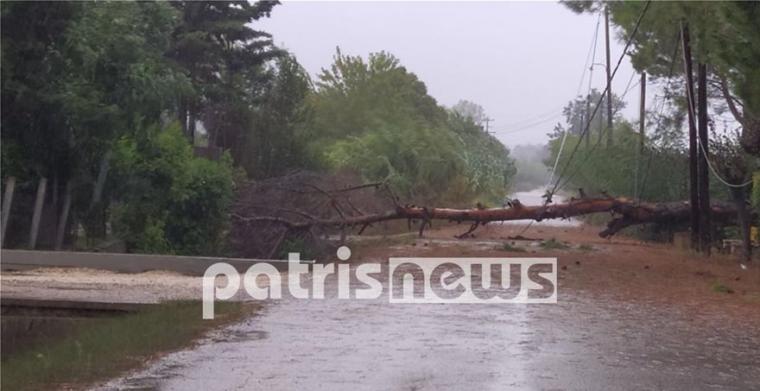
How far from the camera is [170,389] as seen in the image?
8.70 m

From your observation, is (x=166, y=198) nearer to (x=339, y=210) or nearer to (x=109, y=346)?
(x=339, y=210)

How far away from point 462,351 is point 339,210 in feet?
43.9

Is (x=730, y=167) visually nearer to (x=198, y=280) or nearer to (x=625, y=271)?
(x=625, y=271)

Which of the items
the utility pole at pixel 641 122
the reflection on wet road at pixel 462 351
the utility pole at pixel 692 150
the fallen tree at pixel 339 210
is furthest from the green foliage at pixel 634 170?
the reflection on wet road at pixel 462 351

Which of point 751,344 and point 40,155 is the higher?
point 40,155

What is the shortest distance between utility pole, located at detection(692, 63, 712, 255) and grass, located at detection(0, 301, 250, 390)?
44.8ft

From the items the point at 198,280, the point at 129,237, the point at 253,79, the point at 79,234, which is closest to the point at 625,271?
the point at 198,280

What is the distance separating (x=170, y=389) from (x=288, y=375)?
1.13 m

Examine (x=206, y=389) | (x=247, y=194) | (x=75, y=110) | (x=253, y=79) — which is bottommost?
(x=206, y=389)

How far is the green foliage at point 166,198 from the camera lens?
2469cm

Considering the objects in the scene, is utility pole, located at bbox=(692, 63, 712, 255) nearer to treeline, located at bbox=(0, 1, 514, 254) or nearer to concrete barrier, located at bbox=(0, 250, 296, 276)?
treeline, located at bbox=(0, 1, 514, 254)

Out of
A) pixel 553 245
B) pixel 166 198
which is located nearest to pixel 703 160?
pixel 553 245

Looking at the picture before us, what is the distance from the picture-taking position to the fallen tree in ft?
78.1

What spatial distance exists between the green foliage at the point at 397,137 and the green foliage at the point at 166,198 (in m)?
5.67
